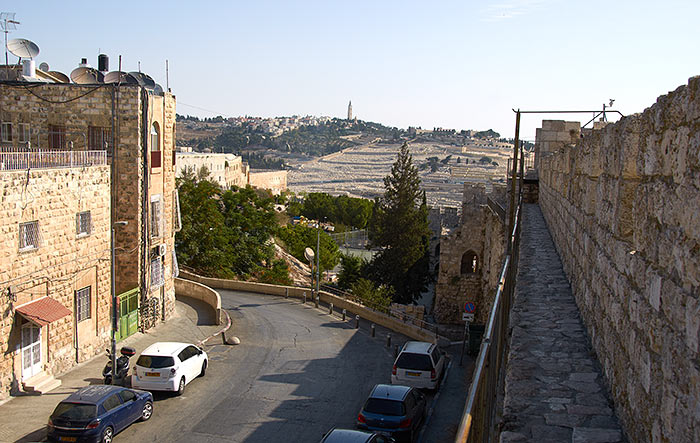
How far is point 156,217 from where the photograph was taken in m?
22.5

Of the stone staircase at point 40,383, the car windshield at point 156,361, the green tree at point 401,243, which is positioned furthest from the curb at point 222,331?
the green tree at point 401,243

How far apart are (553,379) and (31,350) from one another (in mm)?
14558

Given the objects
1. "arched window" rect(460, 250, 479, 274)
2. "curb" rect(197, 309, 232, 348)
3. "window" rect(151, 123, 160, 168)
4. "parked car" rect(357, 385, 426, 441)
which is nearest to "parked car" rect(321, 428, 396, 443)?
"parked car" rect(357, 385, 426, 441)

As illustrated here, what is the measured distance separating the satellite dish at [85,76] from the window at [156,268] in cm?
579

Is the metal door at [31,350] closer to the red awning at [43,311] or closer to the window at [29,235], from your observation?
the red awning at [43,311]

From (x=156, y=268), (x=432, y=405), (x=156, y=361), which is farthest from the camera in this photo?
(x=156, y=268)

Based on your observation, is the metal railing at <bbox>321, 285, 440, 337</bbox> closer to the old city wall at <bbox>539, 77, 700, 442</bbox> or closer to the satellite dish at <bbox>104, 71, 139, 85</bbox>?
the satellite dish at <bbox>104, 71, 139, 85</bbox>

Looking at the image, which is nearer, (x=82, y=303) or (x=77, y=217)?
(x=77, y=217)

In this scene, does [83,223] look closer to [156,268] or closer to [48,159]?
[48,159]

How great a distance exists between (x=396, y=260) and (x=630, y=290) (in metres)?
33.5

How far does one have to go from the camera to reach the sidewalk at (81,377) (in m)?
13.5

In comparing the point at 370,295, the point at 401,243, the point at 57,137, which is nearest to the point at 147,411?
the point at 57,137

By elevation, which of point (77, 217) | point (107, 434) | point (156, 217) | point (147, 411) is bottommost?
point (147, 411)

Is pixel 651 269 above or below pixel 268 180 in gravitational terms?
above
